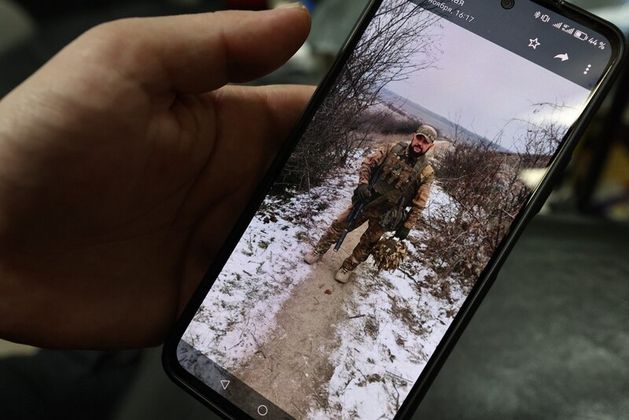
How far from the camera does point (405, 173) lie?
0.54 m

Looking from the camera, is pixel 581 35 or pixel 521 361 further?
pixel 521 361

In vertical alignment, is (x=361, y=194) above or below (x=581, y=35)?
below

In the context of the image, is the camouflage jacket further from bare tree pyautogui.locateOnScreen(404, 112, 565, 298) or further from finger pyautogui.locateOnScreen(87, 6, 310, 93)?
finger pyautogui.locateOnScreen(87, 6, 310, 93)

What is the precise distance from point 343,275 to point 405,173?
0.10 meters

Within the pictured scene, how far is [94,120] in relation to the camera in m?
0.49

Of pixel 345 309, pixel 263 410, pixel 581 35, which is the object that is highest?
pixel 581 35

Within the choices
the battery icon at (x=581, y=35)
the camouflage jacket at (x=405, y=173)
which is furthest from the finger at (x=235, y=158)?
the battery icon at (x=581, y=35)

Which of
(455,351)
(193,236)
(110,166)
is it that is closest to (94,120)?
(110,166)

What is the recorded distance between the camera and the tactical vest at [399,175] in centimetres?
54

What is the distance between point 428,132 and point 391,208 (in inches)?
2.7

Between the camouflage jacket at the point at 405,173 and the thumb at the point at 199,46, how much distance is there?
116 mm

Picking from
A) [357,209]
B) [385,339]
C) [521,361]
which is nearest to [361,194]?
[357,209]

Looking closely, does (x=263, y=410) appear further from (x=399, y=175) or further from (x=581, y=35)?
(x=581, y=35)

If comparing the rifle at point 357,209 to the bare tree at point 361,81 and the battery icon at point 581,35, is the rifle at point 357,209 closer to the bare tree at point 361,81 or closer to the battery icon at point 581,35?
the bare tree at point 361,81
